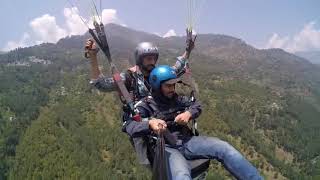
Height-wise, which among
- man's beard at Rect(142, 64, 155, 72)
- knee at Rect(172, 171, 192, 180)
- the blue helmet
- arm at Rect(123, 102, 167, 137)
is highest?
man's beard at Rect(142, 64, 155, 72)

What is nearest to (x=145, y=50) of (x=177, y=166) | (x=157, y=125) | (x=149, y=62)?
(x=149, y=62)

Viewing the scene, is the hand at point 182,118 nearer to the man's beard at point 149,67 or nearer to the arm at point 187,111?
the arm at point 187,111

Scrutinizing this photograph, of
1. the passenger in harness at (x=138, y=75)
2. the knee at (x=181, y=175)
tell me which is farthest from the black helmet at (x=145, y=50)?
the knee at (x=181, y=175)

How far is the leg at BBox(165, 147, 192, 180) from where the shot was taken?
4.56 meters

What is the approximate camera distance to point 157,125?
473cm

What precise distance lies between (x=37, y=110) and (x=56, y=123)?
16833 millimetres

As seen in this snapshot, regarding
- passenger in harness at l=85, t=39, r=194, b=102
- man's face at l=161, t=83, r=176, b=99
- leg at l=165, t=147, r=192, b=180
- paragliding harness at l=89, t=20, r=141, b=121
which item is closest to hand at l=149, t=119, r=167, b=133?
leg at l=165, t=147, r=192, b=180

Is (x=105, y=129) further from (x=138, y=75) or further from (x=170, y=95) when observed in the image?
(x=170, y=95)

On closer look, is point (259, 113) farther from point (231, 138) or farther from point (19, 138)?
point (19, 138)

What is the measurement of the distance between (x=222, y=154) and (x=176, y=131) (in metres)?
0.68

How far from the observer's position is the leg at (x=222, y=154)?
14.9ft

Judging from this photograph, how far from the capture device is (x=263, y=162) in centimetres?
11881

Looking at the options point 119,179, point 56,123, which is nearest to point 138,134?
point 119,179

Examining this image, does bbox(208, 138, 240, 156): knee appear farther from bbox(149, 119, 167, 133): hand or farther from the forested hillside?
the forested hillside
